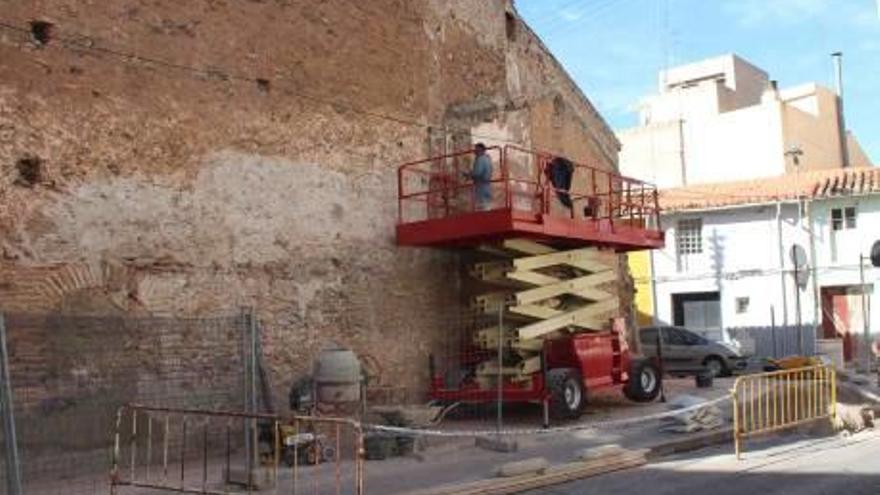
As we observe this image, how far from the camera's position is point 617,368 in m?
19.7

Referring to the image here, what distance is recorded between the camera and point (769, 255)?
37.3 m

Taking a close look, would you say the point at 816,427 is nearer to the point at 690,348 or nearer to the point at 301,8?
the point at 301,8

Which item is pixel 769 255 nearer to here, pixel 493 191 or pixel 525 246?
pixel 493 191

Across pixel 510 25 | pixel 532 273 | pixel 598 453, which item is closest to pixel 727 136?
pixel 510 25

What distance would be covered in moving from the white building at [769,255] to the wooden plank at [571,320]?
1694cm

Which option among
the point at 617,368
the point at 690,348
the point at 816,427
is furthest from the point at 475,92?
the point at 690,348

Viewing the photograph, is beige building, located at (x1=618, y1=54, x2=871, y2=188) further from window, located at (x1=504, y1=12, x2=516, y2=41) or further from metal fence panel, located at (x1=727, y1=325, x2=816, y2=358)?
window, located at (x1=504, y1=12, x2=516, y2=41)

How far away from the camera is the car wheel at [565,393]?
17.3 m

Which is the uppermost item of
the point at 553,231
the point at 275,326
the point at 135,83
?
the point at 135,83

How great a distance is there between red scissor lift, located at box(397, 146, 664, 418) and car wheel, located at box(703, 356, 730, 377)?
943cm

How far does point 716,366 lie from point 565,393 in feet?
44.5

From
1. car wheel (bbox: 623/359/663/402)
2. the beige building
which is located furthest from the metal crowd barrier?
the beige building

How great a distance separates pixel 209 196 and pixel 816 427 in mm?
9343

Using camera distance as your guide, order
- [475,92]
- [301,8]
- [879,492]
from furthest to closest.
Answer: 1. [475,92]
2. [301,8]
3. [879,492]
